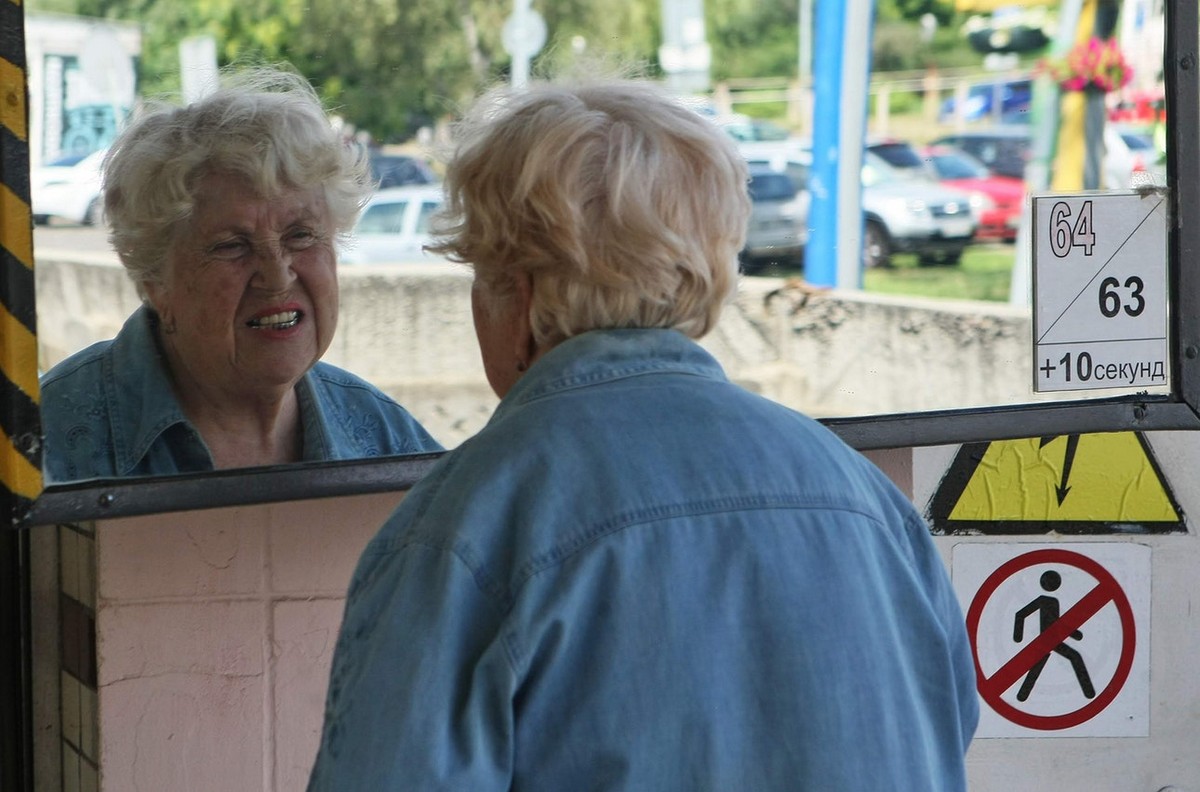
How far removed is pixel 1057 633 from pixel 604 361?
1.57 metres

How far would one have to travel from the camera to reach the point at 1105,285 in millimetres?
2320

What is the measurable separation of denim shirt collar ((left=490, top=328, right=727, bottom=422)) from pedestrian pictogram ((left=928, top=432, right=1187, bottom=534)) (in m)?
1.32

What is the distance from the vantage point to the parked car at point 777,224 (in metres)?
2.56

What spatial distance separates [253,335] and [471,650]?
1.00m

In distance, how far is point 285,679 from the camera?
2.19 metres

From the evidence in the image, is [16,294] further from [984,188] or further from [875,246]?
[984,188]

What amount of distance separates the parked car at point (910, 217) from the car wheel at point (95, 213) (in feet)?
4.60

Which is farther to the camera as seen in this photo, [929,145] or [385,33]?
[929,145]

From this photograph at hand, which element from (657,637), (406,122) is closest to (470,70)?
(406,122)

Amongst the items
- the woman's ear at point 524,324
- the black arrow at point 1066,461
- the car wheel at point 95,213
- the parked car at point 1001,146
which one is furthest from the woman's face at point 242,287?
the parked car at point 1001,146

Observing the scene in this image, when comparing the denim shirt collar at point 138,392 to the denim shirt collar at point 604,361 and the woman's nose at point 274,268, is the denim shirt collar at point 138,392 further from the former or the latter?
the denim shirt collar at point 604,361

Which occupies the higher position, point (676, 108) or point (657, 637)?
point (676, 108)

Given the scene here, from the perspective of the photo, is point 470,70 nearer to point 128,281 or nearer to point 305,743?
point 128,281

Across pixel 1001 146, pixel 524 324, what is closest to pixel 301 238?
pixel 524 324
